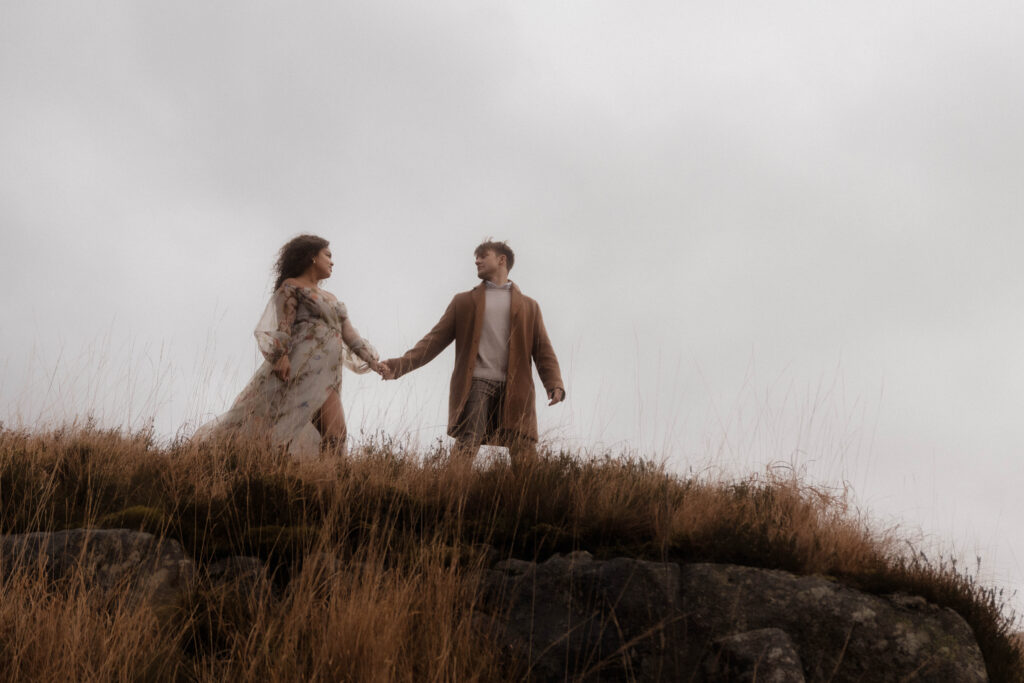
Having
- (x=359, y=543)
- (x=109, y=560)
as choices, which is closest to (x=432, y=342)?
(x=359, y=543)

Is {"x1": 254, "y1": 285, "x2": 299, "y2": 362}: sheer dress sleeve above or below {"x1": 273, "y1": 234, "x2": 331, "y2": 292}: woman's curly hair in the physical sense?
below

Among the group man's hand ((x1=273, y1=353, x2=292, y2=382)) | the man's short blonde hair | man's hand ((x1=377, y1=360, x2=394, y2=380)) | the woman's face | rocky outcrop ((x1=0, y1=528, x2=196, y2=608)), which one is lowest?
rocky outcrop ((x1=0, y1=528, x2=196, y2=608))

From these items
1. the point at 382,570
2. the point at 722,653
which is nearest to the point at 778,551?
the point at 722,653

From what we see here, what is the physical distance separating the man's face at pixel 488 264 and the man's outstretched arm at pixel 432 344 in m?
0.40

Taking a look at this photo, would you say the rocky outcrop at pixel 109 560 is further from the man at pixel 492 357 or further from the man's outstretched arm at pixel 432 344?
the man's outstretched arm at pixel 432 344

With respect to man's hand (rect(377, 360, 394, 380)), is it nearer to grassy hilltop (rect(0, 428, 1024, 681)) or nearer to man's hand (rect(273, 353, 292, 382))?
man's hand (rect(273, 353, 292, 382))

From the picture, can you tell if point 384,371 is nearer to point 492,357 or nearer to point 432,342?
point 432,342

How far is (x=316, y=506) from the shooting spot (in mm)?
5051

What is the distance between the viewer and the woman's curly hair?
757 cm

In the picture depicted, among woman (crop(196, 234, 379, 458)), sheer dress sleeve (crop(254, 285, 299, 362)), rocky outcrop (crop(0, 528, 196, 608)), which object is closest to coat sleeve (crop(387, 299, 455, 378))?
woman (crop(196, 234, 379, 458))

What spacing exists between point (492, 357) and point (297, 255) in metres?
1.92

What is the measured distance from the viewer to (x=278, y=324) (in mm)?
7219

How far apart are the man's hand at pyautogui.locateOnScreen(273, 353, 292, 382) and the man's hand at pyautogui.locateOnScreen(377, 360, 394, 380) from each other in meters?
0.82

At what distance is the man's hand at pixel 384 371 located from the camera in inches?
299
